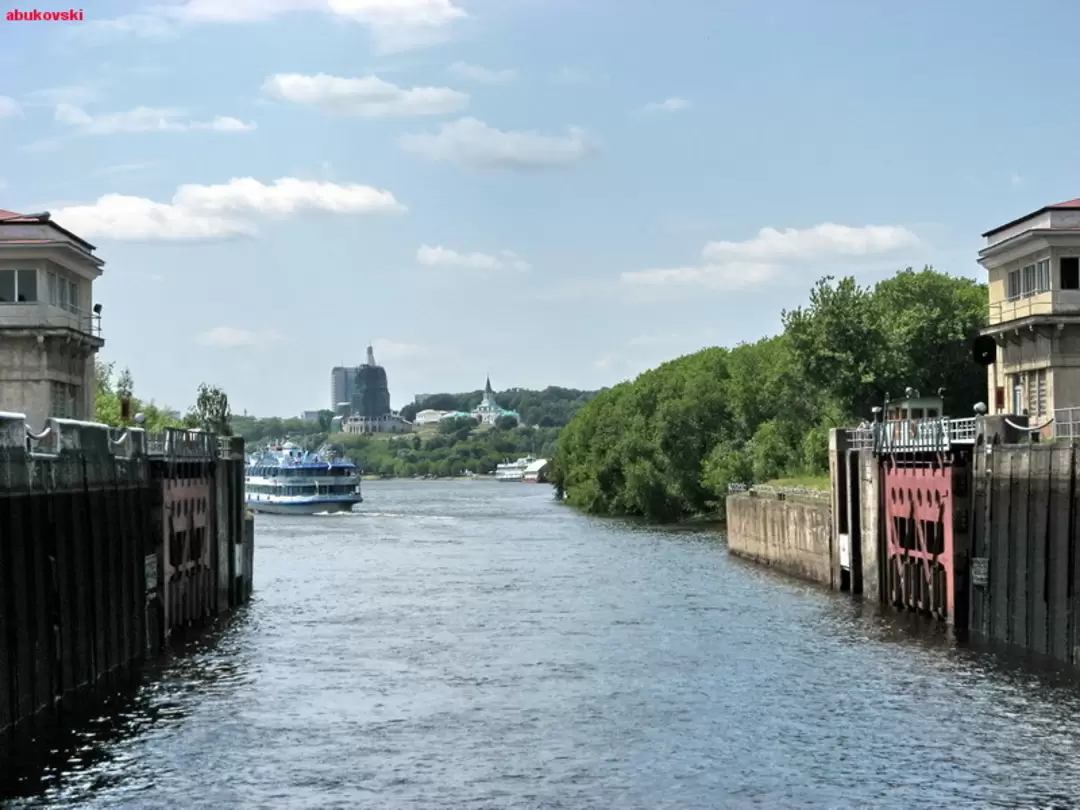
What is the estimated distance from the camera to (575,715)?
129 ft

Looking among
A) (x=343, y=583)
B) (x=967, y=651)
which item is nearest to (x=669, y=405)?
(x=343, y=583)

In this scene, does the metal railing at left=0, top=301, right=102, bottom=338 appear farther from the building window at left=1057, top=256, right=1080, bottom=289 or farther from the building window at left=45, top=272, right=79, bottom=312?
the building window at left=1057, top=256, right=1080, bottom=289

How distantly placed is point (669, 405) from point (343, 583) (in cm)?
6724

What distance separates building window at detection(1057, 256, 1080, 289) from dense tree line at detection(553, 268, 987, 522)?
35.2 m

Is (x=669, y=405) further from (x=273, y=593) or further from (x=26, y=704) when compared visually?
(x=26, y=704)

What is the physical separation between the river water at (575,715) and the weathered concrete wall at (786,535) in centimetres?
446

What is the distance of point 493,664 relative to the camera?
47812 millimetres

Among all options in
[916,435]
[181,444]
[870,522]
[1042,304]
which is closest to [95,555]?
[181,444]

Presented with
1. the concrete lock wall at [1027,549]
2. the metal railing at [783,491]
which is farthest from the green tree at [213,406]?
the concrete lock wall at [1027,549]

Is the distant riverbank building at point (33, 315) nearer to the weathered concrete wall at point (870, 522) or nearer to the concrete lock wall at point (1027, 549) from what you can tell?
the weathered concrete wall at point (870, 522)

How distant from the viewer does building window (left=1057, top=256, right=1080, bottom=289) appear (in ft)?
206

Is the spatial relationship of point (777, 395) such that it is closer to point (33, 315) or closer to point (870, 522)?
point (870, 522)

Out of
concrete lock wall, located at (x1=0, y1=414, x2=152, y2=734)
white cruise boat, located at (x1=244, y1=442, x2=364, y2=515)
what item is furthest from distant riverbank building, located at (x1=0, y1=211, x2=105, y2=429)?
white cruise boat, located at (x1=244, y1=442, x2=364, y2=515)

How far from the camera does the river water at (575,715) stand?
104 feet
